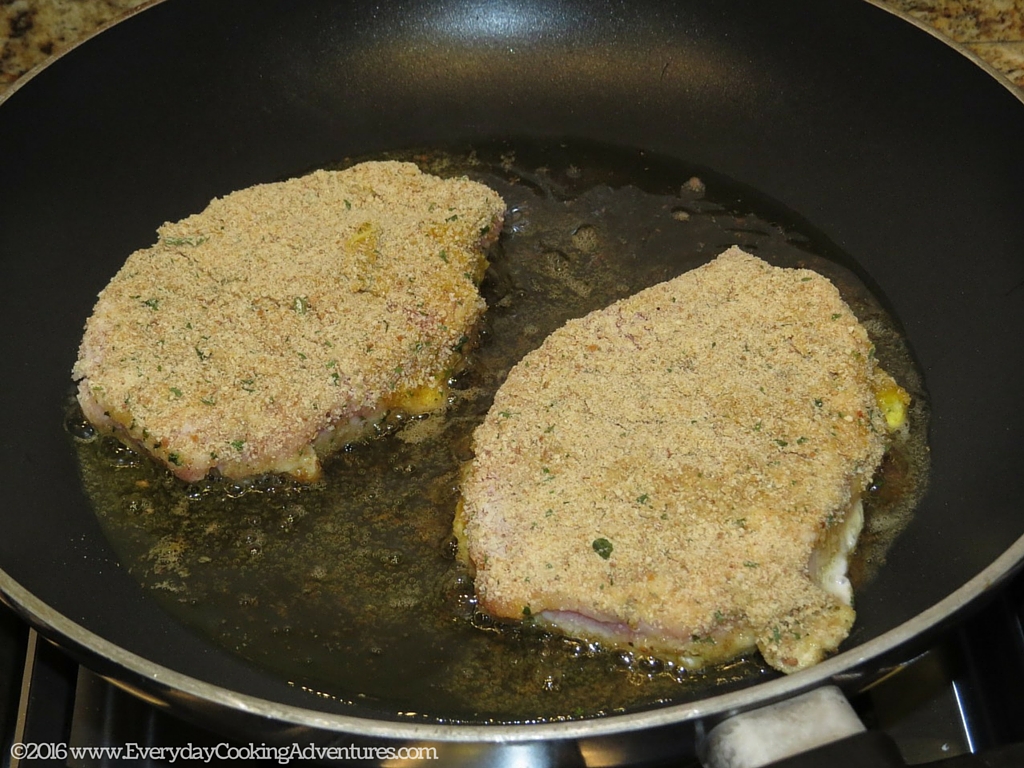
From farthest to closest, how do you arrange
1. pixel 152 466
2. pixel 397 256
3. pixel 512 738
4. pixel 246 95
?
pixel 246 95 → pixel 397 256 → pixel 152 466 → pixel 512 738

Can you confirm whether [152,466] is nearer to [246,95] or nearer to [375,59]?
[246,95]

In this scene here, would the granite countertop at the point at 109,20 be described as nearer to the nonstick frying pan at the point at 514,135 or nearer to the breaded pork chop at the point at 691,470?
the nonstick frying pan at the point at 514,135

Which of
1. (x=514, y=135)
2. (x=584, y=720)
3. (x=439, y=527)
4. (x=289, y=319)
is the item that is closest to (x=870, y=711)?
(x=584, y=720)

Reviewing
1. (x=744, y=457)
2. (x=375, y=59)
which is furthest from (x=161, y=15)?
(x=744, y=457)

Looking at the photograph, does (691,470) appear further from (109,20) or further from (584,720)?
(109,20)

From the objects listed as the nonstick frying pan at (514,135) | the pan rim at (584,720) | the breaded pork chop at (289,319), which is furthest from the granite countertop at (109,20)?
the pan rim at (584,720)
